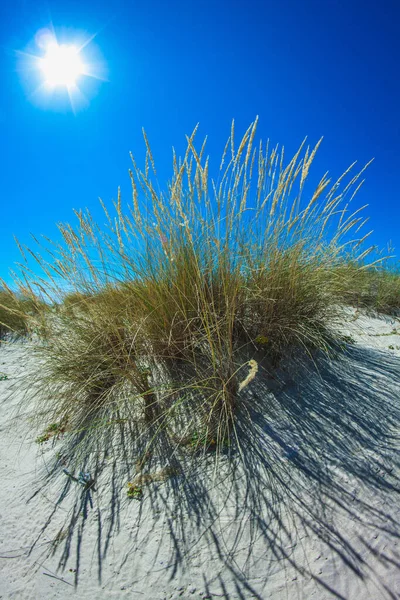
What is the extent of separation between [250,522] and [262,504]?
9 cm

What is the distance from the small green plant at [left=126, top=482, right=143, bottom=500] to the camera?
52.9 inches

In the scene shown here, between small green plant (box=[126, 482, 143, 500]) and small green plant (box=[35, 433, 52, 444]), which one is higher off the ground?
small green plant (box=[35, 433, 52, 444])

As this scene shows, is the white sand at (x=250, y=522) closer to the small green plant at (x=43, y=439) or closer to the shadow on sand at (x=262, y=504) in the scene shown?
the shadow on sand at (x=262, y=504)

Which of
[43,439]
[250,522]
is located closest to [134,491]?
[250,522]

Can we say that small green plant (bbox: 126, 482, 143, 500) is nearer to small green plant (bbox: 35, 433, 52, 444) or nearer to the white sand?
the white sand

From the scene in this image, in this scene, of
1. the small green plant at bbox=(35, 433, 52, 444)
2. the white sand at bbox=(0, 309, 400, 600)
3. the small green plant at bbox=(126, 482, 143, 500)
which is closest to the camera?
the white sand at bbox=(0, 309, 400, 600)

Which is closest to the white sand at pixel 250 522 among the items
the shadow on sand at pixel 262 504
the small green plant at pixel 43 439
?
the shadow on sand at pixel 262 504

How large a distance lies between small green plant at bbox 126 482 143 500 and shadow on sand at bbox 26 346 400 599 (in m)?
0.02

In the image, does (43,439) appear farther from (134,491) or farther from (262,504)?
(262,504)

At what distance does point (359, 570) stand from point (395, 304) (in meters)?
4.68

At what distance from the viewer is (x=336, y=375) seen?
6.34ft

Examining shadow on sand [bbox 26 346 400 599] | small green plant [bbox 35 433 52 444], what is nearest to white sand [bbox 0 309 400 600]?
shadow on sand [bbox 26 346 400 599]

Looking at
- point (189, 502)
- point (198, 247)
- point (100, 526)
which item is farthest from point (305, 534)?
point (198, 247)

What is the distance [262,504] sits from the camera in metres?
1.18
